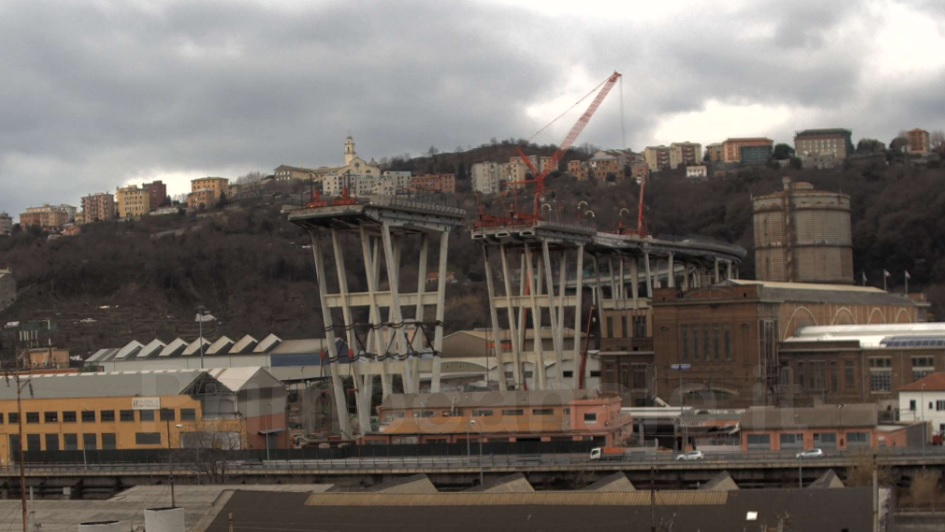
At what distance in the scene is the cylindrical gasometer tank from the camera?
162750 millimetres

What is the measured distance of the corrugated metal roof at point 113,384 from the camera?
8269cm

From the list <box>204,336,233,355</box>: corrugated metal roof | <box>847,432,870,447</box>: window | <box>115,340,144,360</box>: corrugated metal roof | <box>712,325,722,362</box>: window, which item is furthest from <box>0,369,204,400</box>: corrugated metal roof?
<box>115,340,144,360</box>: corrugated metal roof

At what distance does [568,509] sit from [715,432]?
37324 millimetres

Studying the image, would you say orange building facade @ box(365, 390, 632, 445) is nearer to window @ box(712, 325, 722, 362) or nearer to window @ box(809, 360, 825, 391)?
window @ box(712, 325, 722, 362)

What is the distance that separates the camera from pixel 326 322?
298ft

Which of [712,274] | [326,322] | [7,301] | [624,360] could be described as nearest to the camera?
[326,322]

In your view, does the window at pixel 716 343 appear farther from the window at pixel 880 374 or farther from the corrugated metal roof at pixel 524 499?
the corrugated metal roof at pixel 524 499

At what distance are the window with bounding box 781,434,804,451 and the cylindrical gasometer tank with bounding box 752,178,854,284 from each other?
90.6 m

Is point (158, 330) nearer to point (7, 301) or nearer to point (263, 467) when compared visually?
point (7, 301)

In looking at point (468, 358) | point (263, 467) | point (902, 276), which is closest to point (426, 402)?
point (263, 467)

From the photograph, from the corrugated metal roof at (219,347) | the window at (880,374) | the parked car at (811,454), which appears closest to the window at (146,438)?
the parked car at (811,454)

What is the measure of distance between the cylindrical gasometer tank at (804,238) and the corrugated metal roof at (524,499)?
117 meters

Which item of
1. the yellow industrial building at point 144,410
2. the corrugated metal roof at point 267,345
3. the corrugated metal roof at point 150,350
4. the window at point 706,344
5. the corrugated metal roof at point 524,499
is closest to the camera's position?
the corrugated metal roof at point 524,499

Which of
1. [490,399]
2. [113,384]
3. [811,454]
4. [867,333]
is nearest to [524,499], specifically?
[811,454]
